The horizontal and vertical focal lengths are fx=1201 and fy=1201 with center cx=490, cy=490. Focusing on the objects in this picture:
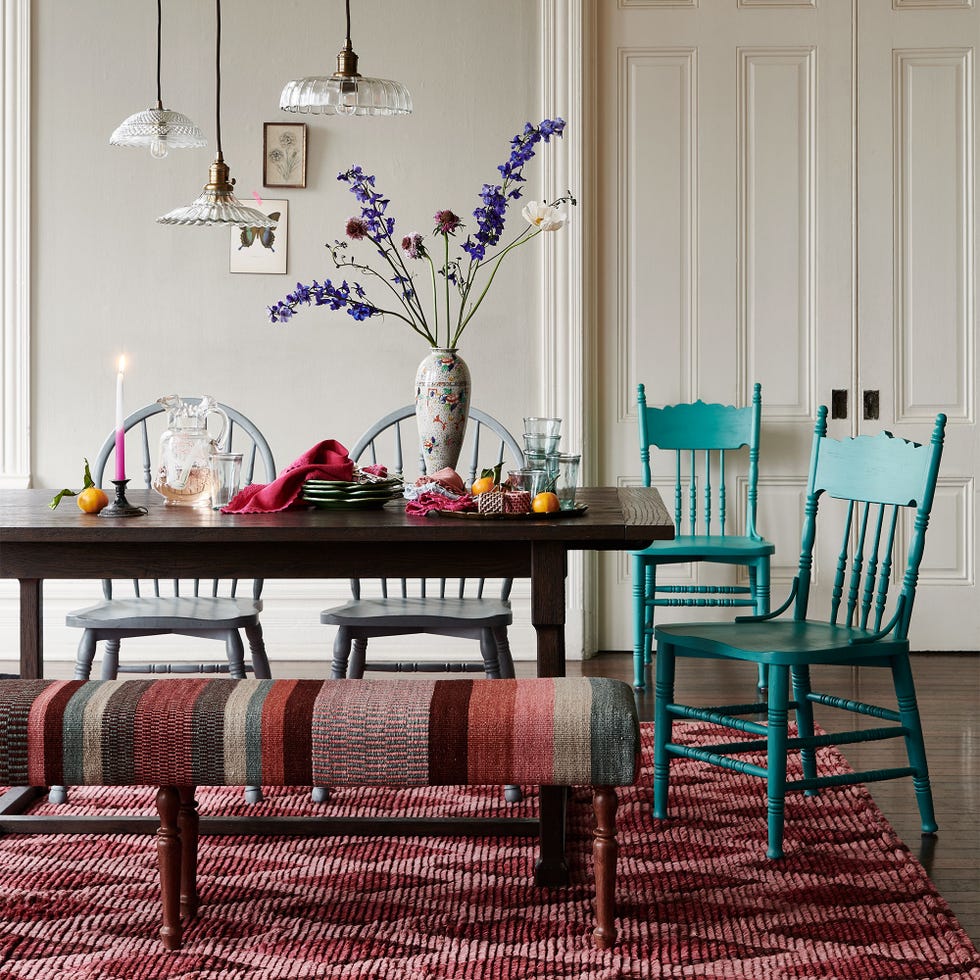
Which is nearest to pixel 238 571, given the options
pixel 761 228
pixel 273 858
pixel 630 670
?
pixel 273 858

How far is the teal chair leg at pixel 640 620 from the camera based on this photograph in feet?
12.0

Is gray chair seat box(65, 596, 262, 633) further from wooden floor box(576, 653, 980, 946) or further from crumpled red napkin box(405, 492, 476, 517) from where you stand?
wooden floor box(576, 653, 980, 946)

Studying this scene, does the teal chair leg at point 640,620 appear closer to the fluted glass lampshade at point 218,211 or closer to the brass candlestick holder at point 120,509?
the fluted glass lampshade at point 218,211

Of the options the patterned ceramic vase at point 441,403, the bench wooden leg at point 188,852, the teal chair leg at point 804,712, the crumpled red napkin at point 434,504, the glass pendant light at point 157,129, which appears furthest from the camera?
the glass pendant light at point 157,129

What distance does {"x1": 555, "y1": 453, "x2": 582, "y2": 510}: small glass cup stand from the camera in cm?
222

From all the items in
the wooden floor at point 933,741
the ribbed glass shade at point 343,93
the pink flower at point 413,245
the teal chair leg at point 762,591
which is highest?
the ribbed glass shade at point 343,93

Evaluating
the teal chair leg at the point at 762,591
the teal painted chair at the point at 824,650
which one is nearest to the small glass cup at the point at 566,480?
the teal painted chair at the point at 824,650

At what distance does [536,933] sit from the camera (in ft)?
6.34

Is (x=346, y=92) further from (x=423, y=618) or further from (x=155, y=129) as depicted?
(x=423, y=618)

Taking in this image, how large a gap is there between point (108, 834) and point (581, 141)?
8.97ft

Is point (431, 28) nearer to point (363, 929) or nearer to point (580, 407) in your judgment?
point (580, 407)

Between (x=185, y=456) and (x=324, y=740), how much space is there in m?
0.78

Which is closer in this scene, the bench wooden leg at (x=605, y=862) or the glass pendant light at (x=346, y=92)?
the bench wooden leg at (x=605, y=862)

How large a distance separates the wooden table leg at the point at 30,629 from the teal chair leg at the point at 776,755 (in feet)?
4.89
